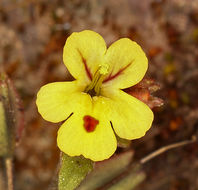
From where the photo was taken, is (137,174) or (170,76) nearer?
(137,174)

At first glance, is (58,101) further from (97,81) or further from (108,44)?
(108,44)

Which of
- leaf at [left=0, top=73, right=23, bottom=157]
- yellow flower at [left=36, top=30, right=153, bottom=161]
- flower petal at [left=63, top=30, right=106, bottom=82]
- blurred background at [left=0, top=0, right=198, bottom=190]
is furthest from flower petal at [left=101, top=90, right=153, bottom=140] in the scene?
blurred background at [left=0, top=0, right=198, bottom=190]

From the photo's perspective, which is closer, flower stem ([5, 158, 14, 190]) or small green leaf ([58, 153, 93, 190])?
small green leaf ([58, 153, 93, 190])

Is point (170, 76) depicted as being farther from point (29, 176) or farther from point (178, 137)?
point (29, 176)

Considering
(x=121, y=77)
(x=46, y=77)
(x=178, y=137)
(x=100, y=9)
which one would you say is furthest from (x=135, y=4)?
(x=121, y=77)

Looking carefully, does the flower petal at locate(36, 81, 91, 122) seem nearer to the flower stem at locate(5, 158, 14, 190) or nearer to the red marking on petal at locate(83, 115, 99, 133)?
the red marking on petal at locate(83, 115, 99, 133)

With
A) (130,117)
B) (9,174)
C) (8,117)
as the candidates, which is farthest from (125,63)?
(9,174)
